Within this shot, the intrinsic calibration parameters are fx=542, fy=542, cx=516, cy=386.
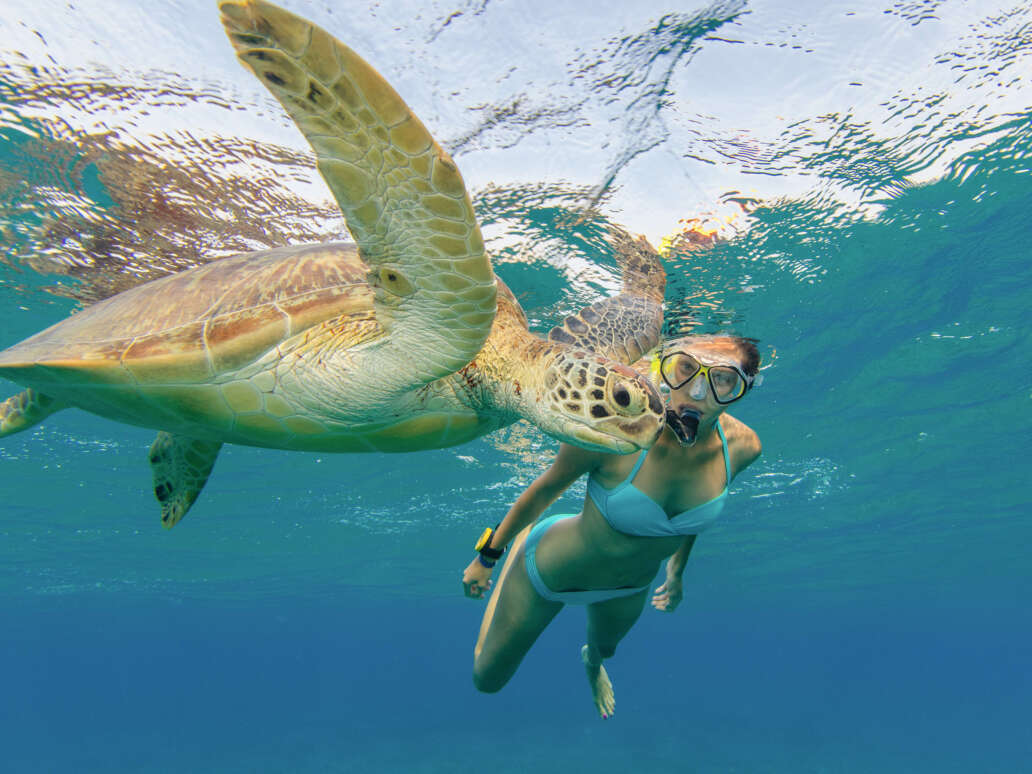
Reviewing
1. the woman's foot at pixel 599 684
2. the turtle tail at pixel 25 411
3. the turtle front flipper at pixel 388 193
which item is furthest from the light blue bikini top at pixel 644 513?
the turtle tail at pixel 25 411

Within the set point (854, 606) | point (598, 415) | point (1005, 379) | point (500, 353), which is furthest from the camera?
point (854, 606)

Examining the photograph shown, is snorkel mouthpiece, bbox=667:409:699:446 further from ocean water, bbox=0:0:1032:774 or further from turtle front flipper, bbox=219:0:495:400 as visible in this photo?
ocean water, bbox=0:0:1032:774

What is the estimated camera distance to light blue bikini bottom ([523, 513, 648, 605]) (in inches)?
149

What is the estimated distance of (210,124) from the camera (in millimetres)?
4531

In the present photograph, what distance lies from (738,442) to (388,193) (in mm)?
2823

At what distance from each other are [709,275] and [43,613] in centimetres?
5164

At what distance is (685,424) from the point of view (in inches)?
120

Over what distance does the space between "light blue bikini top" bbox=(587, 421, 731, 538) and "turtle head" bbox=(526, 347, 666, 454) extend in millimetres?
933

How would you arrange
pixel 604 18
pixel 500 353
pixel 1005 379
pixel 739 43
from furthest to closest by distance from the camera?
pixel 1005 379 < pixel 739 43 < pixel 604 18 < pixel 500 353

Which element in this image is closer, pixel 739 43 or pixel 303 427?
pixel 303 427

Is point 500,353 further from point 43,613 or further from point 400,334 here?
point 43,613

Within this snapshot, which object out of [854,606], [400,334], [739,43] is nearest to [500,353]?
[400,334]

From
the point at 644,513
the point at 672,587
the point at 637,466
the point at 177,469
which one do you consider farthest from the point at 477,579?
the point at 177,469

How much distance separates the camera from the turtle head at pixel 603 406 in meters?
2.37
